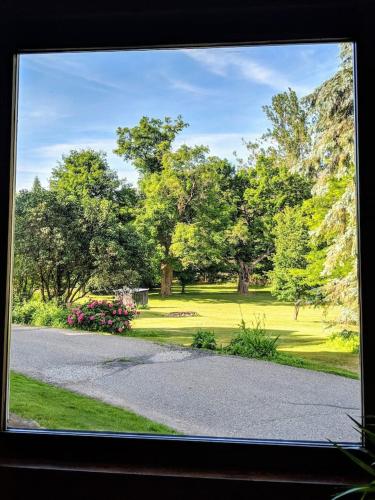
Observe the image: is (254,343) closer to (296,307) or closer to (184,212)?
(296,307)

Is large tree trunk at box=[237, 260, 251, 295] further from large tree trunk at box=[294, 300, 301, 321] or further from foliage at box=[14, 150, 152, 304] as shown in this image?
foliage at box=[14, 150, 152, 304]

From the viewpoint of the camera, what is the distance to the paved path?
126cm

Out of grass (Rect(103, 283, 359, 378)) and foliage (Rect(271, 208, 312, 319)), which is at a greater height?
foliage (Rect(271, 208, 312, 319))

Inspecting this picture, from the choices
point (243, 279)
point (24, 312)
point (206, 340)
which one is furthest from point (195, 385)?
point (24, 312)

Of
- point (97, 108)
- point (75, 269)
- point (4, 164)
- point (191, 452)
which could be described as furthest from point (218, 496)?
point (97, 108)

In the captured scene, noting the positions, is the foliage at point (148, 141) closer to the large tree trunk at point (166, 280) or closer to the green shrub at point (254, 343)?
the large tree trunk at point (166, 280)

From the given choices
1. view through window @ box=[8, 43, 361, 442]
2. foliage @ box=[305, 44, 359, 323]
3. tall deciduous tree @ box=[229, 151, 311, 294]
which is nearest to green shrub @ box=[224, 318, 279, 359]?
view through window @ box=[8, 43, 361, 442]

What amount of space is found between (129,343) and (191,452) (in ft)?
1.30

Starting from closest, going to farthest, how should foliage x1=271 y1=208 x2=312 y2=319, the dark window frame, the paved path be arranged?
the dark window frame, the paved path, foliage x1=271 y1=208 x2=312 y2=319

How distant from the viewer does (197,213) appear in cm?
147

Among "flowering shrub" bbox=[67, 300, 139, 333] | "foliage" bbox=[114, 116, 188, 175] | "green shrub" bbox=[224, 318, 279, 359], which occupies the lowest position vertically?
"green shrub" bbox=[224, 318, 279, 359]

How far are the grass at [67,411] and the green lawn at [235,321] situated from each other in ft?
0.84

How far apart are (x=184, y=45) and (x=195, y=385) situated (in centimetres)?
104

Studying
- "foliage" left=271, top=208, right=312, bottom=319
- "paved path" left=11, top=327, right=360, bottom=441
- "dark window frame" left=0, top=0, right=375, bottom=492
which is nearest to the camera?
"dark window frame" left=0, top=0, right=375, bottom=492
